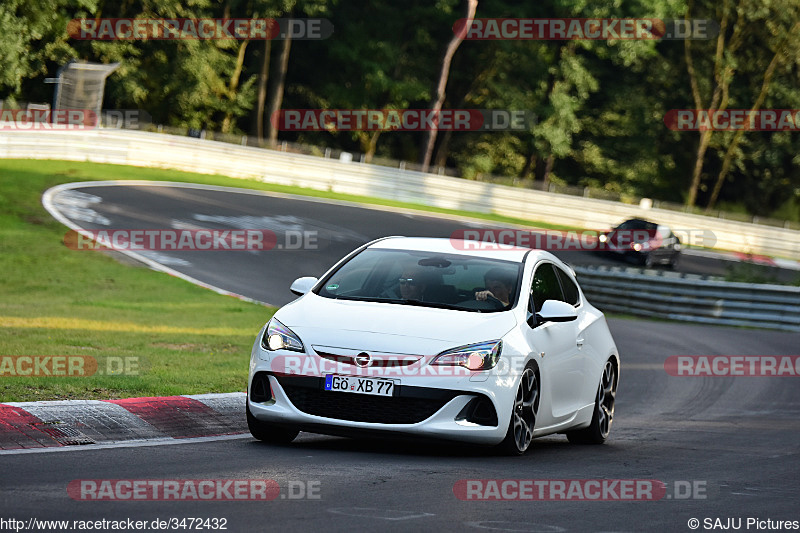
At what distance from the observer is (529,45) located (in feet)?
212

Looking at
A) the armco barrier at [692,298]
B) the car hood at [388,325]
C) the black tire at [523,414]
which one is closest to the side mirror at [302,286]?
the car hood at [388,325]

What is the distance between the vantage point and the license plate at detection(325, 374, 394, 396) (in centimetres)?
819

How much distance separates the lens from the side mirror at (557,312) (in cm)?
916

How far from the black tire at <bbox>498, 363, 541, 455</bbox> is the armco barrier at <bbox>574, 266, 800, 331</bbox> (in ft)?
58.6

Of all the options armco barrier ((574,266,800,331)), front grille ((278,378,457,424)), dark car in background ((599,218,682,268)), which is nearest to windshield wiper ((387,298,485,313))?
front grille ((278,378,457,424))

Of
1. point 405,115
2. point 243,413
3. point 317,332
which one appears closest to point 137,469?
point 317,332

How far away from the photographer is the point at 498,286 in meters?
9.41

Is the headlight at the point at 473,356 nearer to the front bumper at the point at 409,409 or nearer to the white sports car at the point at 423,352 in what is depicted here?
the white sports car at the point at 423,352

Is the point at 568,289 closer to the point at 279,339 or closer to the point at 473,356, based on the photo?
the point at 473,356

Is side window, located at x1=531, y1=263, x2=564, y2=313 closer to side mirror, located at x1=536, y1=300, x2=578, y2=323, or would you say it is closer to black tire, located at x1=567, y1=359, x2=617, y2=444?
side mirror, located at x1=536, y1=300, x2=578, y2=323

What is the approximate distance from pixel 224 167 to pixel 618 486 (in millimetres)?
36017

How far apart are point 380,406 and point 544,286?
2.25 metres

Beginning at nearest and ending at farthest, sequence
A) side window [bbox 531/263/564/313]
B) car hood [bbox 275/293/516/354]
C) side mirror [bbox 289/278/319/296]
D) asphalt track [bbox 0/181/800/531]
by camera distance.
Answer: asphalt track [bbox 0/181/800/531] → car hood [bbox 275/293/516/354] → side mirror [bbox 289/278/319/296] → side window [bbox 531/263/564/313]

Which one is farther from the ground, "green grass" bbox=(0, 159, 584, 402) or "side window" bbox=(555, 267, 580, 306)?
"side window" bbox=(555, 267, 580, 306)
